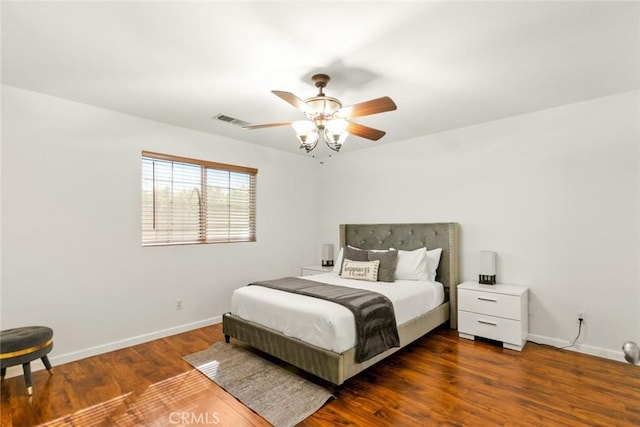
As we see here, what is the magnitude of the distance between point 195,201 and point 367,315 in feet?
8.90

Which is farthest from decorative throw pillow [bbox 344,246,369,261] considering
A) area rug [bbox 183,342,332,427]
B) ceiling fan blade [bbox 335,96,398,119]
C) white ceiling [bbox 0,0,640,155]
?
ceiling fan blade [bbox 335,96,398,119]

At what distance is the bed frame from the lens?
2455 mm

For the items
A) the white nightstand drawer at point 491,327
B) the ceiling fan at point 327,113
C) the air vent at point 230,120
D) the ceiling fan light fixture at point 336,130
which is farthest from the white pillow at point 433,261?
the air vent at point 230,120

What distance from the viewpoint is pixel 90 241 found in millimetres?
3207

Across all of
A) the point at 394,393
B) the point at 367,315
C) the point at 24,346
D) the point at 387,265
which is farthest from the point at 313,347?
the point at 24,346

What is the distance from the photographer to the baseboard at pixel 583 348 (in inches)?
118

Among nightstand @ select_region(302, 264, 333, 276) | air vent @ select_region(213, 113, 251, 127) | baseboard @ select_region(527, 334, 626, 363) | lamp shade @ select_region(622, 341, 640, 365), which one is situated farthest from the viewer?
nightstand @ select_region(302, 264, 333, 276)

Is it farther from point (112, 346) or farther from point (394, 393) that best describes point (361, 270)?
point (112, 346)

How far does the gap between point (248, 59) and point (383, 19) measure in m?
1.01

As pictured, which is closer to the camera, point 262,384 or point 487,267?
point 262,384

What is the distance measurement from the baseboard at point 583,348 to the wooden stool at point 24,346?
4.69 m

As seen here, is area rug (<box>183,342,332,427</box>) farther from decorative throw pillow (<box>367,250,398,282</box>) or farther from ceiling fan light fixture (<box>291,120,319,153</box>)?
ceiling fan light fixture (<box>291,120,319,153</box>)

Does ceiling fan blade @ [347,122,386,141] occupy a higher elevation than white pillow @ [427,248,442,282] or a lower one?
higher

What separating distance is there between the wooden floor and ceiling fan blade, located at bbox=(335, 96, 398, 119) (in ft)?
7.09
